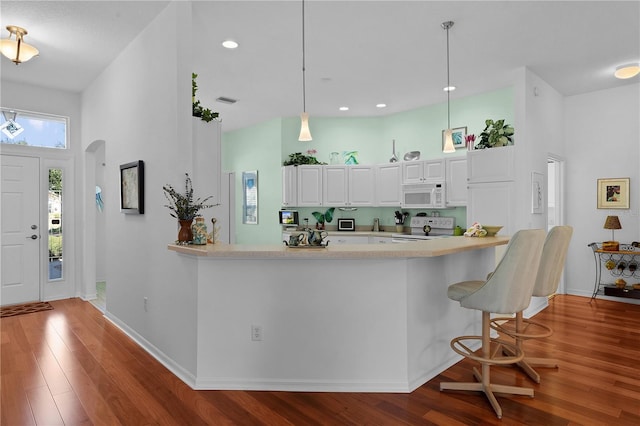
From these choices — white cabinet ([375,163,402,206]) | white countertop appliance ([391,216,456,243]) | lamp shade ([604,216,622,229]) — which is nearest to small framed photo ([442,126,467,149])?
white cabinet ([375,163,402,206])

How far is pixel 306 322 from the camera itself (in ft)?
9.07

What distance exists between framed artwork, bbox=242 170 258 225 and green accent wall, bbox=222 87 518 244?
103 mm

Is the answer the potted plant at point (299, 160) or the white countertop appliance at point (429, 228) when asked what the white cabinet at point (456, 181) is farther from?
the potted plant at point (299, 160)

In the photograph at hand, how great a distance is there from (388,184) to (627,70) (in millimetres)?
3352

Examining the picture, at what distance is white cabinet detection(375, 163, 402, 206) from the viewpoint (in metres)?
6.36

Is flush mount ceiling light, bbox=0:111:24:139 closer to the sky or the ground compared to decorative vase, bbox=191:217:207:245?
closer to the sky

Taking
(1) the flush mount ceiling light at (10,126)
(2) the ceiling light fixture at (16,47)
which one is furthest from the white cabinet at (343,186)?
(1) the flush mount ceiling light at (10,126)

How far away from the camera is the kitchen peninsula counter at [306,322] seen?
108 inches

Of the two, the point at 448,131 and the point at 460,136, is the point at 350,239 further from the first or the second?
the point at 448,131

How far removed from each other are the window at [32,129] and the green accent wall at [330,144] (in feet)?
10.3

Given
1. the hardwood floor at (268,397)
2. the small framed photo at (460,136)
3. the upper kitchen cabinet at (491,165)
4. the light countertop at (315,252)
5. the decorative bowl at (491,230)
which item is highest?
the small framed photo at (460,136)

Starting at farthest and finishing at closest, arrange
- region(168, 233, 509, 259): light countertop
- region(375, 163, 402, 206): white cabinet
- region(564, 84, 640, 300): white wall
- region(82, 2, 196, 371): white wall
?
region(375, 163, 402, 206): white cabinet, region(564, 84, 640, 300): white wall, region(82, 2, 196, 371): white wall, region(168, 233, 509, 259): light countertop

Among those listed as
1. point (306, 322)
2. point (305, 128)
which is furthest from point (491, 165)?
point (306, 322)

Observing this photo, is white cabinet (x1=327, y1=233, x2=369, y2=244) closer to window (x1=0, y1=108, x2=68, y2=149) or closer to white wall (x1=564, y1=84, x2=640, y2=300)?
white wall (x1=564, y1=84, x2=640, y2=300)
